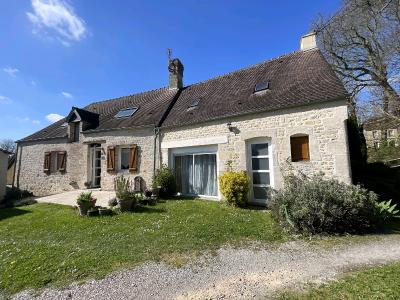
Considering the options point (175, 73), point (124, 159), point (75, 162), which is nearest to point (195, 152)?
point (124, 159)

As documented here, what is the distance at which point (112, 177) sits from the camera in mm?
13500

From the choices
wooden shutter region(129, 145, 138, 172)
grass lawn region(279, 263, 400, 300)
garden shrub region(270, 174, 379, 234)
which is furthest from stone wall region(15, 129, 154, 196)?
grass lawn region(279, 263, 400, 300)

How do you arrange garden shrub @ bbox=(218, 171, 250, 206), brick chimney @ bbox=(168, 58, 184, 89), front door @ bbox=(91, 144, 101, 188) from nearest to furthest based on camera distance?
garden shrub @ bbox=(218, 171, 250, 206) → front door @ bbox=(91, 144, 101, 188) → brick chimney @ bbox=(168, 58, 184, 89)

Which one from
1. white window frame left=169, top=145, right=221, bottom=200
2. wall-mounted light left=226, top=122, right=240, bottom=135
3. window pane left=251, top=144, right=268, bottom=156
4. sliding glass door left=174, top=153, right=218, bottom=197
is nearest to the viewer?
window pane left=251, top=144, right=268, bottom=156

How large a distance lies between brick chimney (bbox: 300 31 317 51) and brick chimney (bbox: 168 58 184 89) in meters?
7.20

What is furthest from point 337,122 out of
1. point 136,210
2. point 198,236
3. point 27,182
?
point 27,182

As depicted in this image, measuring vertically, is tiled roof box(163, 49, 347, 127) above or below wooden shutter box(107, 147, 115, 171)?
above

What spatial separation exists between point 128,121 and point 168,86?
3.78 metres

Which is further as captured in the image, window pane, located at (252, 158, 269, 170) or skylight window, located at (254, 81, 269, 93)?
skylight window, located at (254, 81, 269, 93)

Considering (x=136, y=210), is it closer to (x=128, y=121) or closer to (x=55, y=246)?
(x=55, y=246)

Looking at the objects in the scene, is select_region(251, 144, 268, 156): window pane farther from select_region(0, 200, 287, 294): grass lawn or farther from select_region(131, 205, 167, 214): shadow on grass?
select_region(131, 205, 167, 214): shadow on grass

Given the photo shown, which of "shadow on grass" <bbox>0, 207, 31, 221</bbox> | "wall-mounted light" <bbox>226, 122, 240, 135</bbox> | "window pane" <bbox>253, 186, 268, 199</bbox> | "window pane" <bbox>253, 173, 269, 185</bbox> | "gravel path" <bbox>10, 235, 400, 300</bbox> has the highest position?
"wall-mounted light" <bbox>226, 122, 240, 135</bbox>

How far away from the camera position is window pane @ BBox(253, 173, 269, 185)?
374 inches

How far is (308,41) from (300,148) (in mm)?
6211
